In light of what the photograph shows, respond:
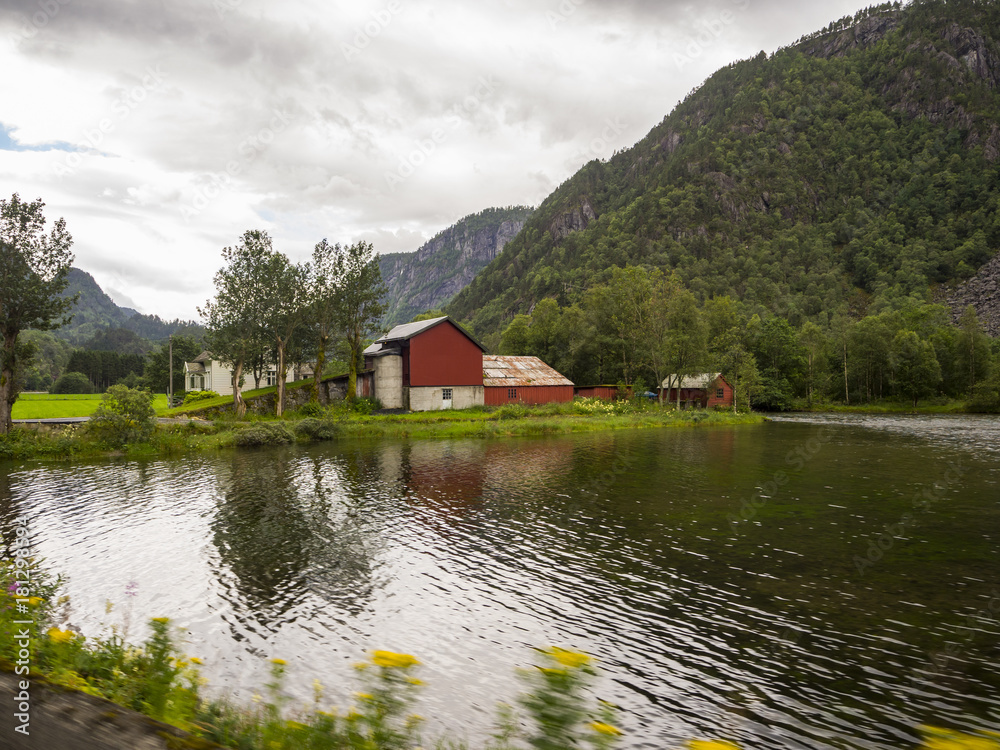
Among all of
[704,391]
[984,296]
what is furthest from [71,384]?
[984,296]

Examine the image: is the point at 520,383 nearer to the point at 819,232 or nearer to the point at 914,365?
the point at 914,365

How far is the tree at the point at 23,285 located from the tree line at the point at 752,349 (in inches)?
2150

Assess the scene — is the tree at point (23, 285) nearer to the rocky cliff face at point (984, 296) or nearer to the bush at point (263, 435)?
the bush at point (263, 435)

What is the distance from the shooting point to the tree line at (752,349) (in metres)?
64.0

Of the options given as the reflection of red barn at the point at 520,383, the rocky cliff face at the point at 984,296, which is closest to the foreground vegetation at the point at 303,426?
the reflection of red barn at the point at 520,383

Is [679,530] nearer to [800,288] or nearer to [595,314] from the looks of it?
[595,314]

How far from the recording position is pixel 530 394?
2438 inches

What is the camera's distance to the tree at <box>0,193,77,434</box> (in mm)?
31703

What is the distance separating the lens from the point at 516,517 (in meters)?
18.7

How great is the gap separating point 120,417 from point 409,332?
95.2ft

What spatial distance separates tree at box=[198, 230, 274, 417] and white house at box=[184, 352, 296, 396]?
15.3 meters

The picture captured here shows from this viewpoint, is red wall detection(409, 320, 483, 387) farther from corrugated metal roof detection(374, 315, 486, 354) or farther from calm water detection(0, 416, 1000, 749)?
calm water detection(0, 416, 1000, 749)

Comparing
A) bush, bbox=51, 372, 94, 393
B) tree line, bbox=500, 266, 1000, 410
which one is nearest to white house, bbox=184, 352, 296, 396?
tree line, bbox=500, 266, 1000, 410

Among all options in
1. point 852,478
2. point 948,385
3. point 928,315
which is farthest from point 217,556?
point 928,315
